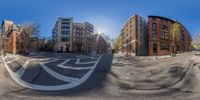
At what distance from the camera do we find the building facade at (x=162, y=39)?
1150 cm

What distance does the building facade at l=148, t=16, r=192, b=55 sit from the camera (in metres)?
11.5

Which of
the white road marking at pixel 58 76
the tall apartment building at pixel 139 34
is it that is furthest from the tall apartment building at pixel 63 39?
the tall apartment building at pixel 139 34

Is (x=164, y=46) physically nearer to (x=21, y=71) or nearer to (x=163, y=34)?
(x=163, y=34)

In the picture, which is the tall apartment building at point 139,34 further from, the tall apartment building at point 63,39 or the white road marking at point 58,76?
the tall apartment building at point 63,39

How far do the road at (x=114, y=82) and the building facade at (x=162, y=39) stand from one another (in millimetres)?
1130

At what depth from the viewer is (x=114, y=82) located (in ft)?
46.1

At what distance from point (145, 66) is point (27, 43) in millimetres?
14397

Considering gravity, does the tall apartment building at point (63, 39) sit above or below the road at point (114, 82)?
above

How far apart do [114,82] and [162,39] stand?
4.12m

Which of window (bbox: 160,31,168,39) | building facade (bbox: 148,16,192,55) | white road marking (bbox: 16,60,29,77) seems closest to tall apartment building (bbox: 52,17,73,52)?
white road marking (bbox: 16,60,29,77)

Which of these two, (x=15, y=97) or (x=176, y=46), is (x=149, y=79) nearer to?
(x=176, y=46)

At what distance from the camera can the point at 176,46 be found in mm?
12023

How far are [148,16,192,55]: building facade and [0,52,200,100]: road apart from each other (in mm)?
1130

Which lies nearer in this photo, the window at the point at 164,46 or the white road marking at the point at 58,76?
the window at the point at 164,46
